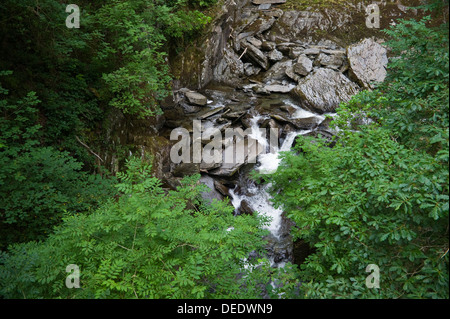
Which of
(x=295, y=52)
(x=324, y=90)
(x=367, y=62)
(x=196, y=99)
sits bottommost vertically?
(x=196, y=99)

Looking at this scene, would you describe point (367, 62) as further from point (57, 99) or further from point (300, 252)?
point (57, 99)

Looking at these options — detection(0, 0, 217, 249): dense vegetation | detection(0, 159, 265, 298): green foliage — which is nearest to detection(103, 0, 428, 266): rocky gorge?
detection(0, 0, 217, 249): dense vegetation

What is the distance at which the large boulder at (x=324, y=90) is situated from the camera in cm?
1173

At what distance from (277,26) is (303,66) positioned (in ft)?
16.1

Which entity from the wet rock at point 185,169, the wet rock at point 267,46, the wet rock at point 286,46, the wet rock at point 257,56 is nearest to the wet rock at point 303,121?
the wet rock at point 185,169

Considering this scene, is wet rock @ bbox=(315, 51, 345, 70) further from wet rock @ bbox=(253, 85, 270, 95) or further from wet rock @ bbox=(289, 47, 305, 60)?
wet rock @ bbox=(253, 85, 270, 95)

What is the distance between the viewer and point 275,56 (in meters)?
15.0

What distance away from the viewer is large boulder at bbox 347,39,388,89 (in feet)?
41.0

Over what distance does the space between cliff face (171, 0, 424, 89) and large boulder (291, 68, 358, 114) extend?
322 centimetres

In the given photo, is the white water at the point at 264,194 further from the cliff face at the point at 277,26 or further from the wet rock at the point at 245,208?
the cliff face at the point at 277,26

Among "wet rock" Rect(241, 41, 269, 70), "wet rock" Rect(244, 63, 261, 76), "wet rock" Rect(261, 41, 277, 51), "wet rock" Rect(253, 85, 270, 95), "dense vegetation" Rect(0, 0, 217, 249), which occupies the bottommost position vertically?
"dense vegetation" Rect(0, 0, 217, 249)

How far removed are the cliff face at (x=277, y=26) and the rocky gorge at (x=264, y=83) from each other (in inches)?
2.3

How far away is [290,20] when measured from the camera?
56.0 feet

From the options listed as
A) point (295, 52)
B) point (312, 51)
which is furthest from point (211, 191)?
point (312, 51)
